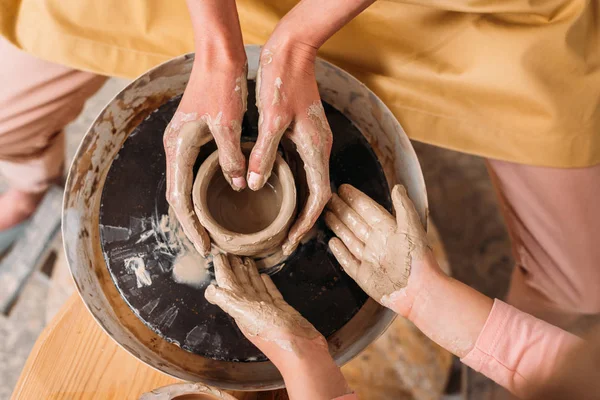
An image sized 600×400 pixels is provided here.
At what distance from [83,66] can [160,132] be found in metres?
0.26

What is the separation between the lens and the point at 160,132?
1.24m

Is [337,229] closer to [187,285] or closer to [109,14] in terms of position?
[187,285]

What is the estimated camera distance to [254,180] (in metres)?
1.05

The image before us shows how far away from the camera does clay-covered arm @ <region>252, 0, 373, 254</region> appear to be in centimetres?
103

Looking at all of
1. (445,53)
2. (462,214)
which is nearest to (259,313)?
(445,53)

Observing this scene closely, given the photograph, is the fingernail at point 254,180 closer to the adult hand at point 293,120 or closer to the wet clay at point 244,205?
the adult hand at point 293,120

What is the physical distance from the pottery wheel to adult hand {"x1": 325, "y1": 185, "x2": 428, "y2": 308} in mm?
62

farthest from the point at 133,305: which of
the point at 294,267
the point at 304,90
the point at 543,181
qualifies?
the point at 543,181

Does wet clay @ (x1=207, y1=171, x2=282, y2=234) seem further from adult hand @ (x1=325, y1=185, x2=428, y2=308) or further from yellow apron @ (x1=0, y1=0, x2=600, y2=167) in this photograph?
yellow apron @ (x1=0, y1=0, x2=600, y2=167)

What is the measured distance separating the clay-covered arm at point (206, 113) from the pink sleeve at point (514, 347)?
0.64 m

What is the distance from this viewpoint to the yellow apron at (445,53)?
3.47 ft

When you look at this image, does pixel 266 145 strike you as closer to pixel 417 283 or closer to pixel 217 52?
pixel 217 52

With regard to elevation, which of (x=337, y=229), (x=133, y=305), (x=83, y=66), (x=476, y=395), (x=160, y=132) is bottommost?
(x=476, y=395)

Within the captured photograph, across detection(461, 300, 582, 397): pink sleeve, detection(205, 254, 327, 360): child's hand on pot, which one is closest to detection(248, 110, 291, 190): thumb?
detection(205, 254, 327, 360): child's hand on pot
